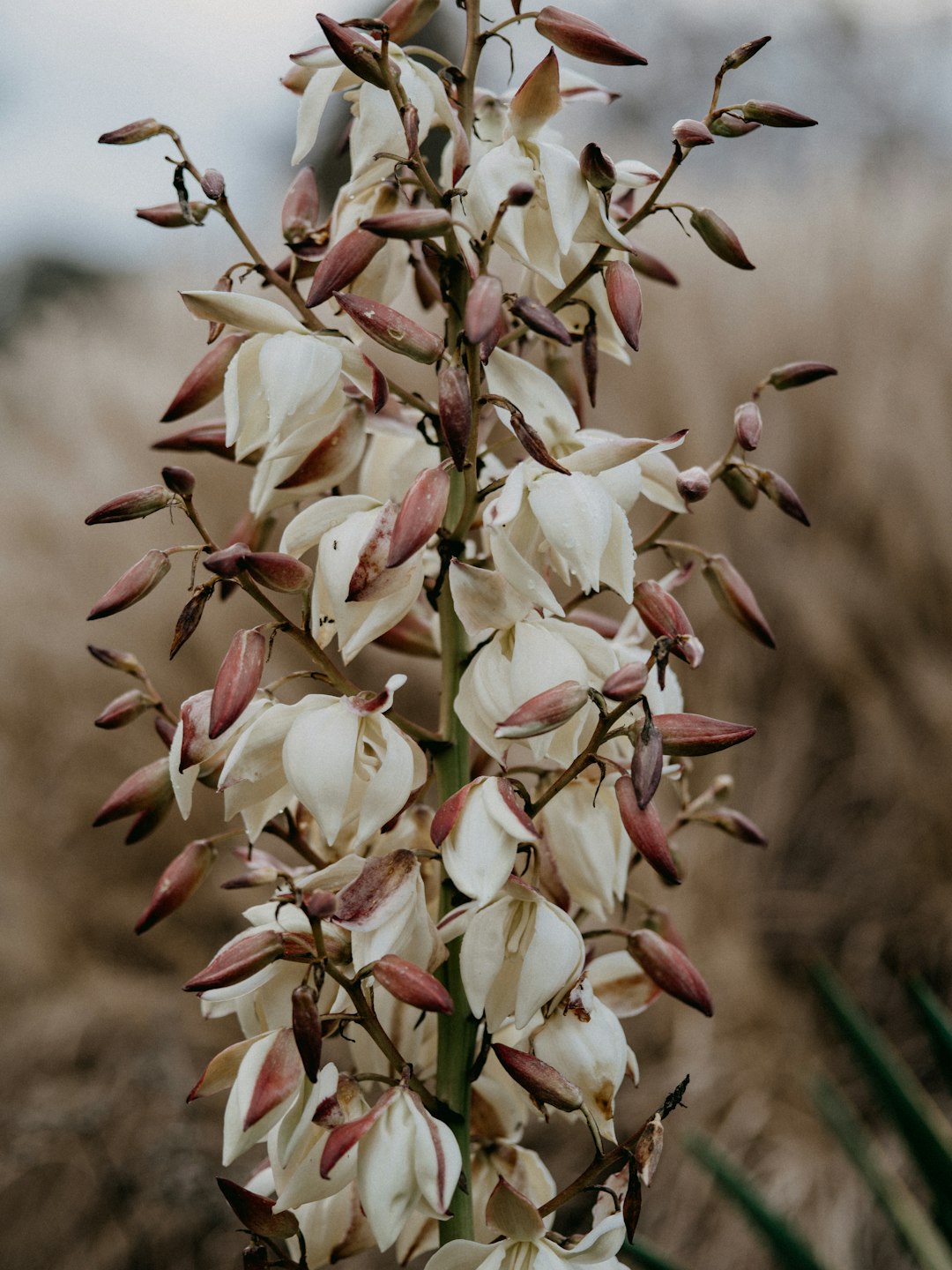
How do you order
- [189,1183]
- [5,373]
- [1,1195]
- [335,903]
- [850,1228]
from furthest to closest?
[5,373], [1,1195], [850,1228], [189,1183], [335,903]

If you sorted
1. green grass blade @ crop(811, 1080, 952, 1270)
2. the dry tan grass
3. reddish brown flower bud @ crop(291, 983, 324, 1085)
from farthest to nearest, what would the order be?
the dry tan grass < green grass blade @ crop(811, 1080, 952, 1270) < reddish brown flower bud @ crop(291, 983, 324, 1085)

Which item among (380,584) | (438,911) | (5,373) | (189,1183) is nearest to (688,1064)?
(189,1183)

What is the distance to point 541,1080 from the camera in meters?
0.37

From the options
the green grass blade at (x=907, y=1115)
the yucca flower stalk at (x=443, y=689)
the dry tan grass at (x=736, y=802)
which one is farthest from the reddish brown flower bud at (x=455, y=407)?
the dry tan grass at (x=736, y=802)

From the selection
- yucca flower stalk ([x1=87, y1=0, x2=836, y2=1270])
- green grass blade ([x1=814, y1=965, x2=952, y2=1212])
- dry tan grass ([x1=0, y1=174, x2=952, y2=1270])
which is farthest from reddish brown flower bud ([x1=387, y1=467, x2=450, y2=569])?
dry tan grass ([x1=0, y1=174, x2=952, y2=1270])

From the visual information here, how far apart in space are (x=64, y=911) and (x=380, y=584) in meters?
1.34

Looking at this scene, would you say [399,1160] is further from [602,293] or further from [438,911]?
[602,293]

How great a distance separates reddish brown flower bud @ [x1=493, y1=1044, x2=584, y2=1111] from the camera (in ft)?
1.21

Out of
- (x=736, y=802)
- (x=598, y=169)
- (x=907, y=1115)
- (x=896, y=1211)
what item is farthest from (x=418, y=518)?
A: (x=736, y=802)

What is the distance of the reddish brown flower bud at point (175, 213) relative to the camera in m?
0.43

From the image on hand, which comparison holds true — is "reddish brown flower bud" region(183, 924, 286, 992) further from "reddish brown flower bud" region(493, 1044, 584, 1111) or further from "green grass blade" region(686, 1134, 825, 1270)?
"green grass blade" region(686, 1134, 825, 1270)

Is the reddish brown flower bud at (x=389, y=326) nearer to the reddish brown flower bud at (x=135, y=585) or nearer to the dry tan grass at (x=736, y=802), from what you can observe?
the reddish brown flower bud at (x=135, y=585)

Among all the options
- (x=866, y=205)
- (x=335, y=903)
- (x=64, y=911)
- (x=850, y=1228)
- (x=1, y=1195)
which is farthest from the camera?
(x=866, y=205)

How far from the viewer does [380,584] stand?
383 millimetres
